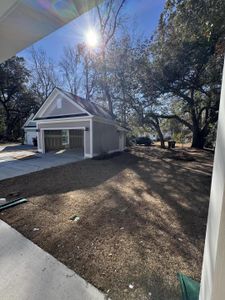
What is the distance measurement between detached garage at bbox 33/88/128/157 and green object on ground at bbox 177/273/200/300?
10.1 metres

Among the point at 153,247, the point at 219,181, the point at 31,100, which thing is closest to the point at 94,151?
the point at 153,247

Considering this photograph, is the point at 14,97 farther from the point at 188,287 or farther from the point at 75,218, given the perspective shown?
the point at 188,287

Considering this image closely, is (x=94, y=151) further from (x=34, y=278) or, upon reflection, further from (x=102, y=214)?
(x=34, y=278)

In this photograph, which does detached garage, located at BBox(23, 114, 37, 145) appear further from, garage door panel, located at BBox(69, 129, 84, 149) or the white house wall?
the white house wall

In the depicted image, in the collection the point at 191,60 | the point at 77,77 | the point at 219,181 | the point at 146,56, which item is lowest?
the point at 219,181

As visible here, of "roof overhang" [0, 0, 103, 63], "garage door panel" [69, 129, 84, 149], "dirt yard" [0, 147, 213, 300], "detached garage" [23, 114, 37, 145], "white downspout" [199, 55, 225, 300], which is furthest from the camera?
"detached garage" [23, 114, 37, 145]

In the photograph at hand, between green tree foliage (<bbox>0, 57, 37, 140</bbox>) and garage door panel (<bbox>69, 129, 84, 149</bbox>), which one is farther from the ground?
green tree foliage (<bbox>0, 57, 37, 140</bbox>)

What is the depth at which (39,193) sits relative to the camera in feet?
16.3

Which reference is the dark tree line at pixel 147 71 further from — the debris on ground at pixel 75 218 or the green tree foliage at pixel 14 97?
the debris on ground at pixel 75 218

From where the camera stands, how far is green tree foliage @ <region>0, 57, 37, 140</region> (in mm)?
28859

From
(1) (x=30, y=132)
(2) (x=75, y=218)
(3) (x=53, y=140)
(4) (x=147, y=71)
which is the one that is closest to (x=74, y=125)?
(3) (x=53, y=140)

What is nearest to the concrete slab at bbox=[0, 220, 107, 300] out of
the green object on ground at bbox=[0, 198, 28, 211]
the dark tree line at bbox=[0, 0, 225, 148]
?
the green object on ground at bbox=[0, 198, 28, 211]

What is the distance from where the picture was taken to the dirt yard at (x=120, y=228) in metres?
2.13

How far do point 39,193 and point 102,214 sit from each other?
2.31 m
